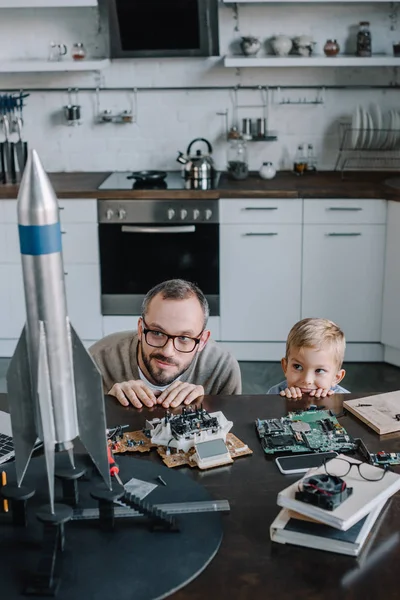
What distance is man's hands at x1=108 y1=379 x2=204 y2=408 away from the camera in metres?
2.18

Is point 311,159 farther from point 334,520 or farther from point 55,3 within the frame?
point 334,520

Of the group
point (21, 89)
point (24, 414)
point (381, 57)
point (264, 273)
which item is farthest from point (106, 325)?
point (24, 414)

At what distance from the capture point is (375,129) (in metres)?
5.03

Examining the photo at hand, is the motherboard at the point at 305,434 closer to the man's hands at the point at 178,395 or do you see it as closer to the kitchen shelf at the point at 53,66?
the man's hands at the point at 178,395

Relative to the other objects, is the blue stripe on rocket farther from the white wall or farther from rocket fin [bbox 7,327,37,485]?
the white wall

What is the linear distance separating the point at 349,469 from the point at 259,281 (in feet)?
10.2

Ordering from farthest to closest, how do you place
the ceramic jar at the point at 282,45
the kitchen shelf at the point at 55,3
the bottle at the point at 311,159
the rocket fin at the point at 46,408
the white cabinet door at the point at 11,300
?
the bottle at the point at 311,159 < the ceramic jar at the point at 282,45 < the white cabinet door at the point at 11,300 < the kitchen shelf at the point at 55,3 < the rocket fin at the point at 46,408

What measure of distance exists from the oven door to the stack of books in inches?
123

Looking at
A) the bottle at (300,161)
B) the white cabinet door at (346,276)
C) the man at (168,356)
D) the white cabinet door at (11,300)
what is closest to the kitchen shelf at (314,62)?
the bottle at (300,161)

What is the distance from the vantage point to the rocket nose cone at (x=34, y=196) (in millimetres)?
1424

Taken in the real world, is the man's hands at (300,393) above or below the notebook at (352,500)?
below

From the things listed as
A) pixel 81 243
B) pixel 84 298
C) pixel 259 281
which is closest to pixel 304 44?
pixel 259 281

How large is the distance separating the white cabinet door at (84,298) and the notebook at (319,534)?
→ 332 centimetres

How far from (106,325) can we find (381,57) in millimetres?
2290
